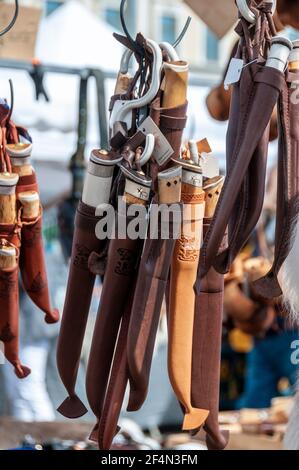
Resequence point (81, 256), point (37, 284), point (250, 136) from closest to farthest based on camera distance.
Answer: point (250, 136)
point (81, 256)
point (37, 284)

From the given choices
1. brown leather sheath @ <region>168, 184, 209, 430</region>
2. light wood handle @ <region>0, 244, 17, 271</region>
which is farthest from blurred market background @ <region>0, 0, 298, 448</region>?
brown leather sheath @ <region>168, 184, 209, 430</region>

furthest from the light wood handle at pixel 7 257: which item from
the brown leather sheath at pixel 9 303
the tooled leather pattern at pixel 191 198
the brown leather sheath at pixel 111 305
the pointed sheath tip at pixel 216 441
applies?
the pointed sheath tip at pixel 216 441

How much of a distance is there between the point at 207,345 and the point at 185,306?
0.24ft

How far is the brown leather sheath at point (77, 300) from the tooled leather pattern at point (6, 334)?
0.29 ft

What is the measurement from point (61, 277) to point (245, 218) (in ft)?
6.08

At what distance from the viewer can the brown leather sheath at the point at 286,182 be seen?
1078 mm


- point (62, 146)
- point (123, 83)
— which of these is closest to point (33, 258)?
point (123, 83)

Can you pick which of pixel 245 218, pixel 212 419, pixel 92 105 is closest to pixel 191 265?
pixel 245 218

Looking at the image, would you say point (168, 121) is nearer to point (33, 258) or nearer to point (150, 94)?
point (150, 94)

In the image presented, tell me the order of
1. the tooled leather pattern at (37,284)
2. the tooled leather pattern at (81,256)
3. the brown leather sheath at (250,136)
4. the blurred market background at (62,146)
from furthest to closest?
1. the blurred market background at (62,146)
2. the tooled leather pattern at (37,284)
3. the tooled leather pattern at (81,256)
4. the brown leather sheath at (250,136)

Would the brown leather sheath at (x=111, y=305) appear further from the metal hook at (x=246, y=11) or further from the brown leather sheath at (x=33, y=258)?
the metal hook at (x=246, y=11)

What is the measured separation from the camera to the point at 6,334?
123 centimetres

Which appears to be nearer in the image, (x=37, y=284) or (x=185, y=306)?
(x=185, y=306)
